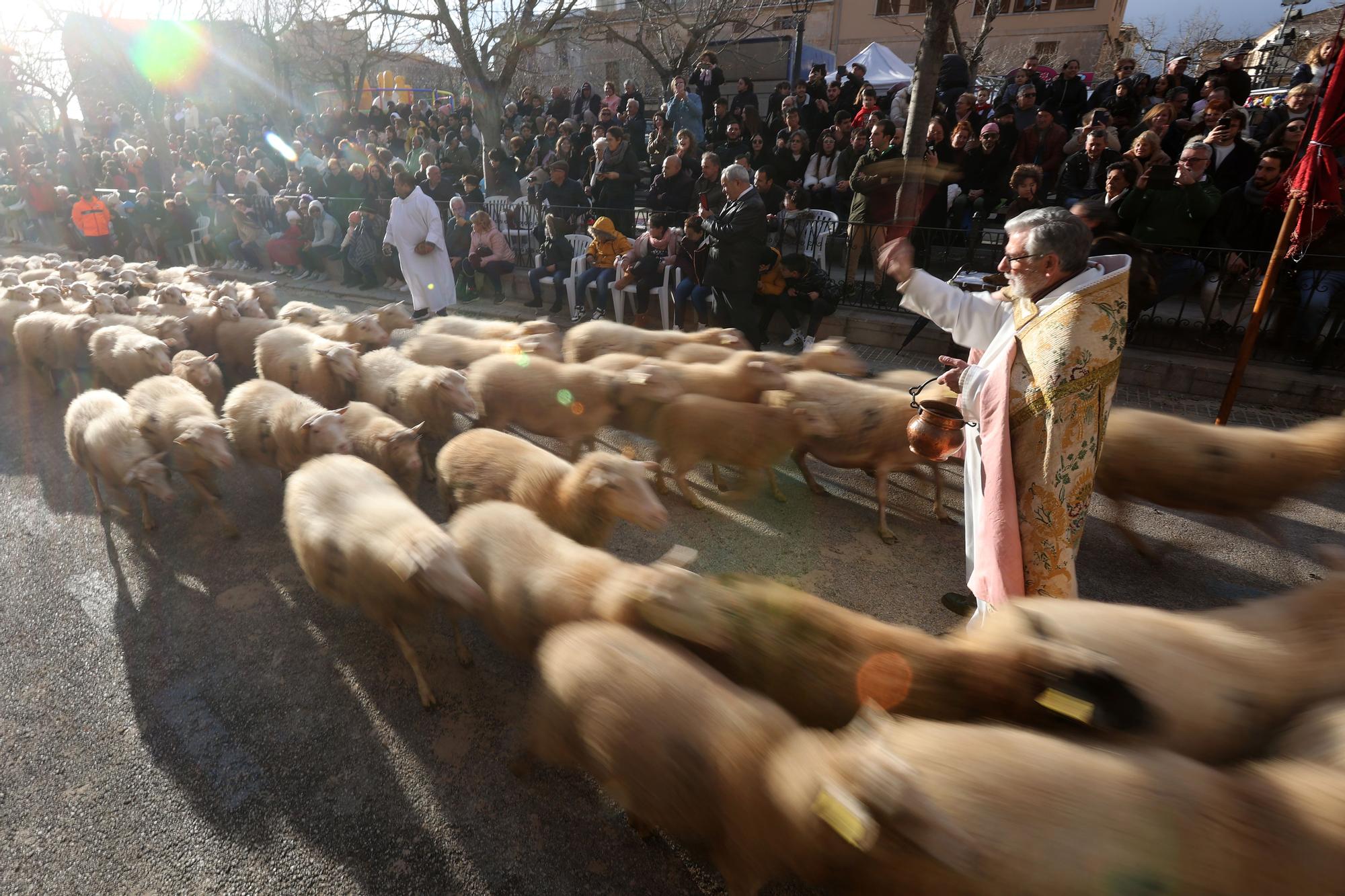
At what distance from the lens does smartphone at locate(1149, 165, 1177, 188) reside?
6598 mm

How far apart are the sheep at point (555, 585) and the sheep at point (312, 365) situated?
3.07 metres

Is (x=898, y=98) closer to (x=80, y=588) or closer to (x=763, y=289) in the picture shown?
(x=763, y=289)

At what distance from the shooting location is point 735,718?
212 centimetres

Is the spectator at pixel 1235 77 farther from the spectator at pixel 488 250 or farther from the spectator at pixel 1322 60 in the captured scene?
the spectator at pixel 488 250

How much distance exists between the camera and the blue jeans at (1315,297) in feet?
20.6

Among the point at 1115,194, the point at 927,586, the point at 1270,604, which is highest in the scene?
the point at 1115,194

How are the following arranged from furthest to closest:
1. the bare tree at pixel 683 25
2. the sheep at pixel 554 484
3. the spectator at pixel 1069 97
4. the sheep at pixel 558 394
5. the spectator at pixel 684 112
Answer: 1. the bare tree at pixel 683 25
2. the spectator at pixel 684 112
3. the spectator at pixel 1069 97
4. the sheep at pixel 558 394
5. the sheep at pixel 554 484

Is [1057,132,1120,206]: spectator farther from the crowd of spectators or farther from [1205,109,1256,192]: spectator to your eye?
[1205,109,1256,192]: spectator

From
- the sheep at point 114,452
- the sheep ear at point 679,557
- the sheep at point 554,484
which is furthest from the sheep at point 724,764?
the sheep at point 114,452

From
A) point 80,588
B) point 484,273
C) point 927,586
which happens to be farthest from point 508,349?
point 484,273

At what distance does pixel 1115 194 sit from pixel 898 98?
5777 mm

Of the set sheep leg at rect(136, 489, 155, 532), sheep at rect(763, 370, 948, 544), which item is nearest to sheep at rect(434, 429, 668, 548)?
sheep at rect(763, 370, 948, 544)

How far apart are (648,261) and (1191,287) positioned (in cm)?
644

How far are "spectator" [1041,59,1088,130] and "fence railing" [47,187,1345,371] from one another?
2956 mm
